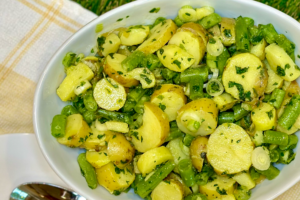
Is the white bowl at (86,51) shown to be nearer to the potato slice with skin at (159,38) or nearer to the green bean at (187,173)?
the potato slice with skin at (159,38)

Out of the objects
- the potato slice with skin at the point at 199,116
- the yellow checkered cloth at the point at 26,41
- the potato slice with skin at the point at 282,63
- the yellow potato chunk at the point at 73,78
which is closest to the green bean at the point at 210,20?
the potato slice with skin at the point at 282,63

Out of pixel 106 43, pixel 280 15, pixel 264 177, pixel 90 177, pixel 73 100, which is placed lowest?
pixel 90 177

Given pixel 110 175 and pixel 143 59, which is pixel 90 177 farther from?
pixel 143 59

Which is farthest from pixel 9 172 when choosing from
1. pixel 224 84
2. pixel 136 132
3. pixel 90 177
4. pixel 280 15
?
pixel 280 15

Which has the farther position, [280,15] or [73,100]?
[73,100]

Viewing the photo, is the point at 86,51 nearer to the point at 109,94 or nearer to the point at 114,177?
the point at 109,94

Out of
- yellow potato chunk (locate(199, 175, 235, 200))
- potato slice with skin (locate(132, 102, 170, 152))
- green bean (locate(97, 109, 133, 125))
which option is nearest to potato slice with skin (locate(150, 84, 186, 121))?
potato slice with skin (locate(132, 102, 170, 152))
